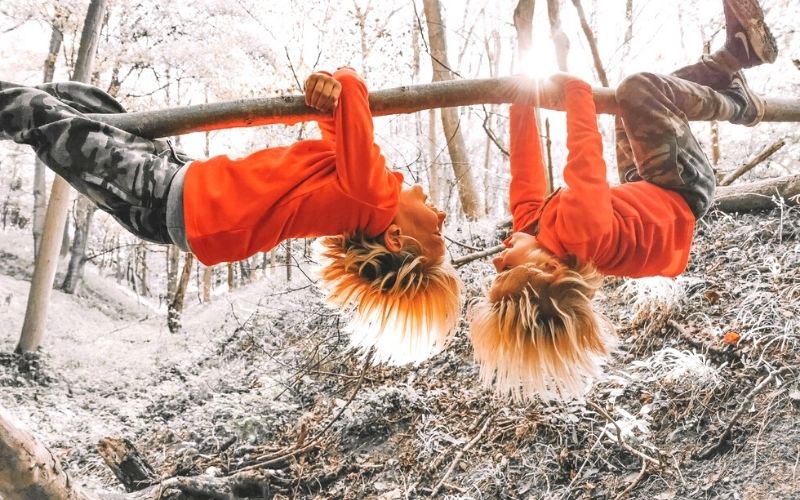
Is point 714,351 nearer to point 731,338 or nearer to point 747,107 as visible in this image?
point 731,338

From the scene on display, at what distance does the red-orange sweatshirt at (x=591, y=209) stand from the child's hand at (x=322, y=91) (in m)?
1.09

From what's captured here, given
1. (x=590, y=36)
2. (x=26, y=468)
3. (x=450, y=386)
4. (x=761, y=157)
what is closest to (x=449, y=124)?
(x=590, y=36)

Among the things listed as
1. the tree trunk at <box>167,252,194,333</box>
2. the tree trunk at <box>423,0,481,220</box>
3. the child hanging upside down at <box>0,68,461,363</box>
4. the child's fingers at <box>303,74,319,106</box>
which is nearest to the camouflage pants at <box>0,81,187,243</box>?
the child hanging upside down at <box>0,68,461,363</box>

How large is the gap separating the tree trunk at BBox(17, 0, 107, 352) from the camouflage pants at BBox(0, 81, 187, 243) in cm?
544

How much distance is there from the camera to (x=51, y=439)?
583 centimetres

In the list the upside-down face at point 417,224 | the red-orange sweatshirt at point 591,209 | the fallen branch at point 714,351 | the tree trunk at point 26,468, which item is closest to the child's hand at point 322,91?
the upside-down face at point 417,224

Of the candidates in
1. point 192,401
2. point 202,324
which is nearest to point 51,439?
point 192,401

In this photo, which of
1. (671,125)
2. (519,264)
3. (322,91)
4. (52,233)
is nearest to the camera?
(322,91)

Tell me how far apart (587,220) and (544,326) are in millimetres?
545

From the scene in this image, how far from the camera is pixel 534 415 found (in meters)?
3.53

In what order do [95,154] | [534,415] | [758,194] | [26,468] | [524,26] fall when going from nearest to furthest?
[26,468]
[95,154]
[534,415]
[524,26]
[758,194]

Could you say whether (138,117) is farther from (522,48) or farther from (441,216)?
(522,48)

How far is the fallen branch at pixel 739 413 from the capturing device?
273 cm

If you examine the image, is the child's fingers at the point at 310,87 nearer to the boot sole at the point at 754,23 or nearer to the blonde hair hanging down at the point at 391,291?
the blonde hair hanging down at the point at 391,291
